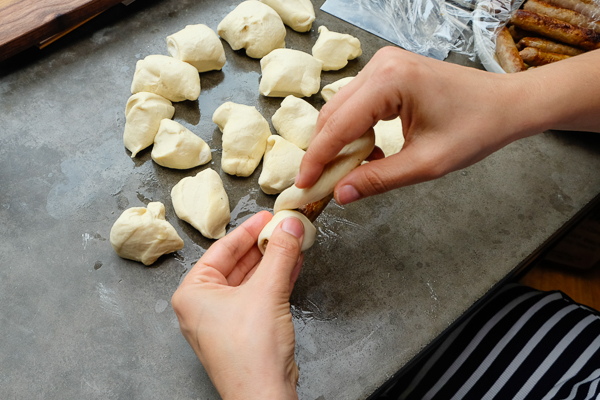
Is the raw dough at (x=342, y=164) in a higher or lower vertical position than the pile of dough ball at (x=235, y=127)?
higher

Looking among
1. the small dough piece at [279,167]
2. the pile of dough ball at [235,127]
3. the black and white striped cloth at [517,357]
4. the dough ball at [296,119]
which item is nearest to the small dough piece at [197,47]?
the pile of dough ball at [235,127]

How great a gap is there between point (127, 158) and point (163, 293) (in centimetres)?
60

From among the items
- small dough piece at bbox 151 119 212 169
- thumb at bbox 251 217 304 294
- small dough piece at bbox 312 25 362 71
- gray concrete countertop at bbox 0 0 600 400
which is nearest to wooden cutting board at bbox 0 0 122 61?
gray concrete countertop at bbox 0 0 600 400

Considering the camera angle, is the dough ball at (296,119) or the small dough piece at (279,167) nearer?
the small dough piece at (279,167)

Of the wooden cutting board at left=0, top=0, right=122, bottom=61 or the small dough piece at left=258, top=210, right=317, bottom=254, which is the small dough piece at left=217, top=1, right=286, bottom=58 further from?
the small dough piece at left=258, top=210, right=317, bottom=254

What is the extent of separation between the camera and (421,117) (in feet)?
3.72

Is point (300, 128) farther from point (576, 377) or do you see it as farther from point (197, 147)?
point (576, 377)

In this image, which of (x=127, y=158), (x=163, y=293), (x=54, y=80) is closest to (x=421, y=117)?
(x=163, y=293)

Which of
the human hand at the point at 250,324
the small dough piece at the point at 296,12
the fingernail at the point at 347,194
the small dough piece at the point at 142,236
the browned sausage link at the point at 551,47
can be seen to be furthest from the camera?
the small dough piece at the point at 296,12

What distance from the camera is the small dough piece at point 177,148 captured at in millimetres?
1635

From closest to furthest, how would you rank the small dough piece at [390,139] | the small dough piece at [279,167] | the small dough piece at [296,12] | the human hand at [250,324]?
the human hand at [250,324] → the small dough piece at [279,167] → the small dough piece at [390,139] → the small dough piece at [296,12]

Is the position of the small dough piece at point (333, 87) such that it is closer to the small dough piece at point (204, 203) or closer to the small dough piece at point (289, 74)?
the small dough piece at point (289, 74)

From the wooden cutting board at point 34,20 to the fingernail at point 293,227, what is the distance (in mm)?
1449

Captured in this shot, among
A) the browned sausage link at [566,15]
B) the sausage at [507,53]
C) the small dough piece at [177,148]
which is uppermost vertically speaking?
the browned sausage link at [566,15]
